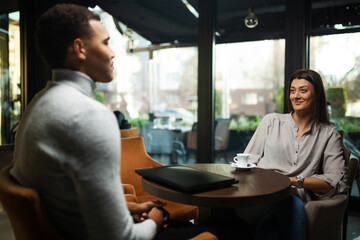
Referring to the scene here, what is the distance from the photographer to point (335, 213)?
1.64 meters

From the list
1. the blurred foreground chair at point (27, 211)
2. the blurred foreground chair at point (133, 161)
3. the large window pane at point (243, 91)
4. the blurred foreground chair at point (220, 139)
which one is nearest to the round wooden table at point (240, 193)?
the blurred foreground chair at point (27, 211)

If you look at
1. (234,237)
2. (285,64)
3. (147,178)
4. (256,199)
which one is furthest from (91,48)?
(285,64)

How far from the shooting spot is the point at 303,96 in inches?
82.0

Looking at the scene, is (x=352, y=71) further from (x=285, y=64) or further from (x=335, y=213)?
(x=335, y=213)

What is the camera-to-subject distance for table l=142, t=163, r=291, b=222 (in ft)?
3.92

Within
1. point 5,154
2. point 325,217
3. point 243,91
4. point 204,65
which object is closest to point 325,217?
point 325,217

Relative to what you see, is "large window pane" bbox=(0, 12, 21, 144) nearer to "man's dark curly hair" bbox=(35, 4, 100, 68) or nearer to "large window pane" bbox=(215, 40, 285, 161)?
"large window pane" bbox=(215, 40, 285, 161)

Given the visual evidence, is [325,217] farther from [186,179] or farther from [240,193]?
[186,179]

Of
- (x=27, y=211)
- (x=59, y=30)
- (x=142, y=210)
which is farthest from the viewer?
A: (x=142, y=210)

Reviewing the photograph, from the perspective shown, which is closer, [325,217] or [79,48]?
[79,48]

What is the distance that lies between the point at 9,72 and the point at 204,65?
2590 millimetres

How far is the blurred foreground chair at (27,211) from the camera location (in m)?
0.74

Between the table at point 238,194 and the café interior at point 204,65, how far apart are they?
1001 mm

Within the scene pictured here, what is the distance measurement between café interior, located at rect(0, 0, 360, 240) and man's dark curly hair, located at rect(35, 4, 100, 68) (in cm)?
156
